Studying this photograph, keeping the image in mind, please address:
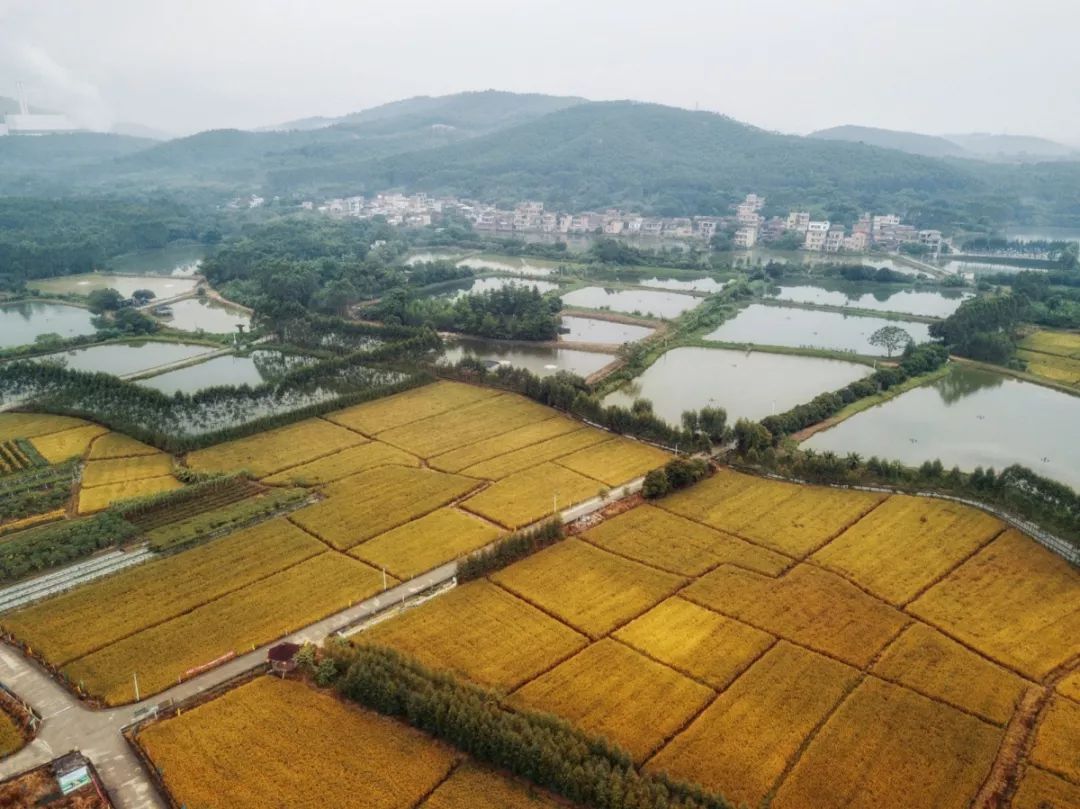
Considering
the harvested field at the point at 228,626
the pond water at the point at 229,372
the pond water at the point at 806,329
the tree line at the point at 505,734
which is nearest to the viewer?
the tree line at the point at 505,734

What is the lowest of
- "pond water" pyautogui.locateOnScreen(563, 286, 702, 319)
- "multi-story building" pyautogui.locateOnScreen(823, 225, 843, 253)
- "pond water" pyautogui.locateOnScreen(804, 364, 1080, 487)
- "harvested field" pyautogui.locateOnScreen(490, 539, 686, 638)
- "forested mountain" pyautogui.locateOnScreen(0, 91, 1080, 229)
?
"harvested field" pyautogui.locateOnScreen(490, 539, 686, 638)

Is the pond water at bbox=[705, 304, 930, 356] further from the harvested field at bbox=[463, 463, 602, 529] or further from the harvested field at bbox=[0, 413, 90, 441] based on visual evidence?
→ the harvested field at bbox=[0, 413, 90, 441]

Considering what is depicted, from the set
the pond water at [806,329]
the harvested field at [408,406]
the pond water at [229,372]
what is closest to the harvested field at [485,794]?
the harvested field at [408,406]

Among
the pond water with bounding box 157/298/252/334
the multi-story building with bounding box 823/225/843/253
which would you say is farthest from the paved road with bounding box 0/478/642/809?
the multi-story building with bounding box 823/225/843/253

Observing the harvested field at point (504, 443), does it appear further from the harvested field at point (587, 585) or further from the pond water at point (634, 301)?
the pond water at point (634, 301)

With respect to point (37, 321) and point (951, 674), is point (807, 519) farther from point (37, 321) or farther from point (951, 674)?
point (37, 321)
